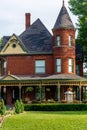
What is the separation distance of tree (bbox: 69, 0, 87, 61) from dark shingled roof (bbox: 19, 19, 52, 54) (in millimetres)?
4976

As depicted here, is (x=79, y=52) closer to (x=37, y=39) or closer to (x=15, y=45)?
(x=37, y=39)

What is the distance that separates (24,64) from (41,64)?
2.30 metres

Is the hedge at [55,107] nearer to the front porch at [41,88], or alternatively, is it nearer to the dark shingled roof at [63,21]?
the front porch at [41,88]

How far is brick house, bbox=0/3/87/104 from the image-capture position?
56312 mm

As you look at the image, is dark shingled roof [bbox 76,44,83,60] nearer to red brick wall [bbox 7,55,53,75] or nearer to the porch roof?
red brick wall [bbox 7,55,53,75]

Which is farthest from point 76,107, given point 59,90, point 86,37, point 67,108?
point 86,37

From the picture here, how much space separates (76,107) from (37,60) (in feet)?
40.1

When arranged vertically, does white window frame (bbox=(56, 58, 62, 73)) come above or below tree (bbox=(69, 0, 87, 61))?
below

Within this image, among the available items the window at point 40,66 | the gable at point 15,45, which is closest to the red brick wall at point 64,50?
the window at point 40,66

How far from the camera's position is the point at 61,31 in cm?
5759

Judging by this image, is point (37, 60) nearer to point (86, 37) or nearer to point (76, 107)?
point (86, 37)

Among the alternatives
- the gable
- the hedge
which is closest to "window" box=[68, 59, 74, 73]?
the gable

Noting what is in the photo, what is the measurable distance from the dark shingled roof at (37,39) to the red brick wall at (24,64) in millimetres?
770

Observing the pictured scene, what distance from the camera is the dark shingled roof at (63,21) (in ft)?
189
